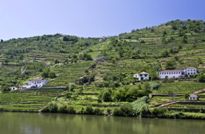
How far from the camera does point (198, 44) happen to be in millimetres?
132250

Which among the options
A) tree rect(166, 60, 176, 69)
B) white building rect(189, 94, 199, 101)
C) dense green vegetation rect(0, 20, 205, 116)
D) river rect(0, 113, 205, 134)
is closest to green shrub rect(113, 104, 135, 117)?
dense green vegetation rect(0, 20, 205, 116)

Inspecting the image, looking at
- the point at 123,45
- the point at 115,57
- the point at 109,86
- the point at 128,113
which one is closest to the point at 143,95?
the point at 128,113

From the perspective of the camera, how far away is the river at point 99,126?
57709mm

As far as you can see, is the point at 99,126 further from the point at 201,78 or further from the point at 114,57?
the point at 114,57

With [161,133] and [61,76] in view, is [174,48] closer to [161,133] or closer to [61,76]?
[61,76]

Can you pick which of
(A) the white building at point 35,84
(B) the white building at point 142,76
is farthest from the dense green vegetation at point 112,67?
(A) the white building at point 35,84

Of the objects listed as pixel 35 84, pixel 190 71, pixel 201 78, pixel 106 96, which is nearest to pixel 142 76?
pixel 190 71

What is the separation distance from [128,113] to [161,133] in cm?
2280

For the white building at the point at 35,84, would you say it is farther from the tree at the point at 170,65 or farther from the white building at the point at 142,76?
the tree at the point at 170,65

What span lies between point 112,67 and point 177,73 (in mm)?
20472

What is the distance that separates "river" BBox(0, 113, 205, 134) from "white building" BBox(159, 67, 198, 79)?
35.8 metres

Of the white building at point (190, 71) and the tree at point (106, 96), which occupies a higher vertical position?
the white building at point (190, 71)

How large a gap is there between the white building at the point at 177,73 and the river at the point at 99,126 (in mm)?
35835

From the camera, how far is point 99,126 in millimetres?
63625
